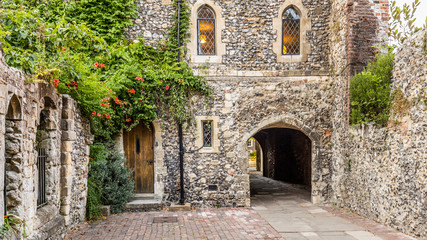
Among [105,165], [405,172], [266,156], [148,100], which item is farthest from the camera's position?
[266,156]

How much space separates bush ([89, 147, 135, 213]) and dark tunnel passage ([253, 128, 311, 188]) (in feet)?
21.1

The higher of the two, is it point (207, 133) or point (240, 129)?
point (240, 129)

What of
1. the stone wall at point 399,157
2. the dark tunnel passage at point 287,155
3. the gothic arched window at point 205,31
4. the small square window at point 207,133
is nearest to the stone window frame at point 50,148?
the small square window at point 207,133

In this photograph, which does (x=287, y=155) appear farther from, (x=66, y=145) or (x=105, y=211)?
(x=66, y=145)

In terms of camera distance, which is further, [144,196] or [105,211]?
[144,196]

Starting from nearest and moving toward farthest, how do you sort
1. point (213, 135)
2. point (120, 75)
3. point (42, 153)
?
point (42, 153) < point (120, 75) < point (213, 135)

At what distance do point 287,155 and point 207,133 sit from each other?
646 cm

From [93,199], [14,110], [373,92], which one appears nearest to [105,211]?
[93,199]

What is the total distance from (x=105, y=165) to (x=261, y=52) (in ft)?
16.0

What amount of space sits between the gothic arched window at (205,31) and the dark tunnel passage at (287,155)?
199 inches

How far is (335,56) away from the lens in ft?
26.2

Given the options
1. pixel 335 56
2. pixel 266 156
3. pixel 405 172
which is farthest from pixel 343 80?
pixel 266 156

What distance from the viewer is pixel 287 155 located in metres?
13.6

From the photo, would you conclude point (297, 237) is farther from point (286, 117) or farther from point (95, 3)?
point (95, 3)
